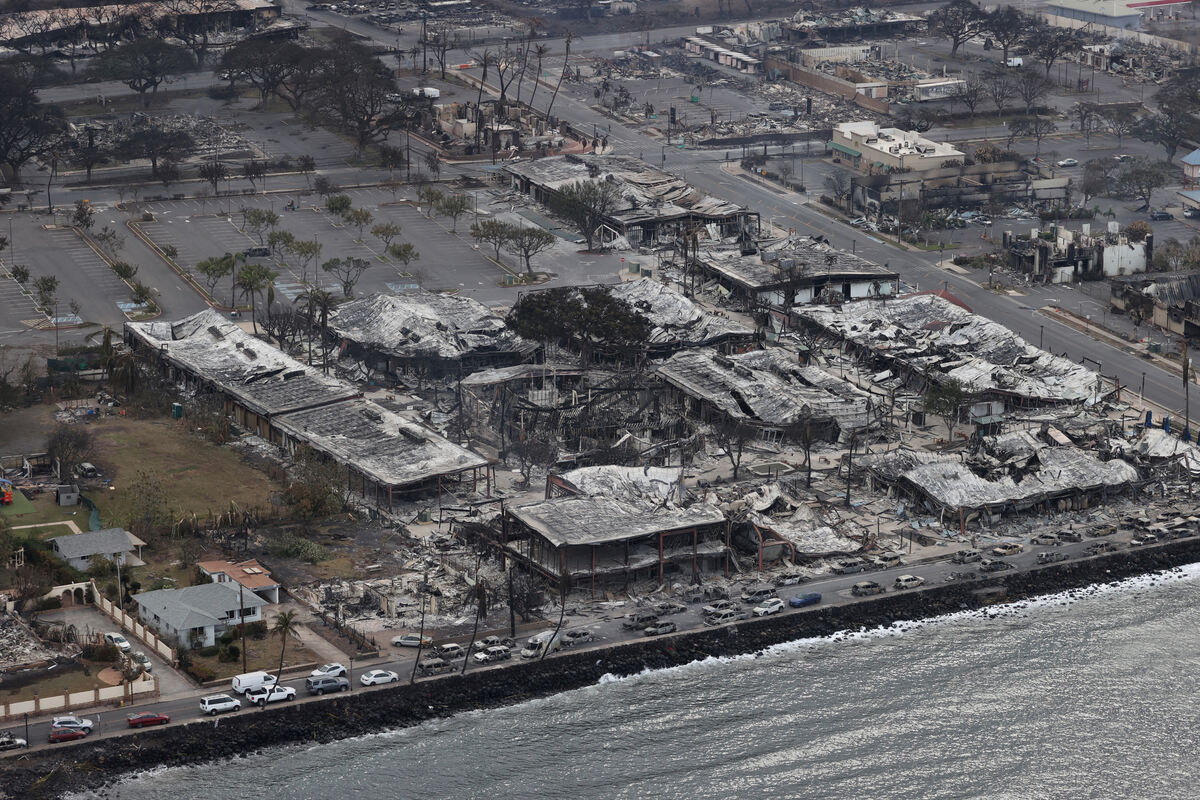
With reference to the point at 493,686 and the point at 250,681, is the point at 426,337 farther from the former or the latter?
the point at 250,681

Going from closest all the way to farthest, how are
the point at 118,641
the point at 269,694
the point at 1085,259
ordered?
1. the point at 269,694
2. the point at 118,641
3. the point at 1085,259

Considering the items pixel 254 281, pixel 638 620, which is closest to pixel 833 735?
pixel 638 620

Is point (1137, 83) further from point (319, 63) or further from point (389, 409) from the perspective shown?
point (389, 409)

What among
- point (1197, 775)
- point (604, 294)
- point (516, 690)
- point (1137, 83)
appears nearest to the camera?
point (1197, 775)

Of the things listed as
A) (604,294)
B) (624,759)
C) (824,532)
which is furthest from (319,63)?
(624,759)

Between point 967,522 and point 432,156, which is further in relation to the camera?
point 432,156

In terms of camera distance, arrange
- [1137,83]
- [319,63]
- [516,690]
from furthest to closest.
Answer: [1137,83] < [319,63] < [516,690]

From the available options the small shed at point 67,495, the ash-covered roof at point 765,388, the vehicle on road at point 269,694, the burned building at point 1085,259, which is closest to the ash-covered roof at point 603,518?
the vehicle on road at point 269,694
